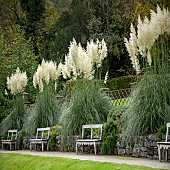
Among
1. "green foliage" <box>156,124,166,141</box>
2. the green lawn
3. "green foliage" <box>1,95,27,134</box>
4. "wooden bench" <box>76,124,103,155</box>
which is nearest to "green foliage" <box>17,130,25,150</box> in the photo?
"green foliage" <box>1,95,27,134</box>

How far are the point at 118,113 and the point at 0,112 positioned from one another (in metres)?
3.58

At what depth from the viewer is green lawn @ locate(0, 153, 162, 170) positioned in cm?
327

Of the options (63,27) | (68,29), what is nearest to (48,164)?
(68,29)

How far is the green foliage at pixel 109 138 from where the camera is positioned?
422cm

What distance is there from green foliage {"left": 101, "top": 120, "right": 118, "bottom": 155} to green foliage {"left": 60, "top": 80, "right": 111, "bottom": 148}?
0.47 meters

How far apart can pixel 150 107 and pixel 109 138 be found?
0.70 metres

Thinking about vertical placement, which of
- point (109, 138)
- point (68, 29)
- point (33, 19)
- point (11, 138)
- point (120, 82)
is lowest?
point (11, 138)

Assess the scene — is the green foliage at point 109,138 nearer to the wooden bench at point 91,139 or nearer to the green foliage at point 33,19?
the wooden bench at point 91,139

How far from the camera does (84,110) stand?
473cm

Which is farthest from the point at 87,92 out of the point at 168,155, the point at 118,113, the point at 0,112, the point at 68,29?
the point at 68,29

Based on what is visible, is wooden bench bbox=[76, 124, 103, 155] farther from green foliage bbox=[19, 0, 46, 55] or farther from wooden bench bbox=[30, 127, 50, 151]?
green foliage bbox=[19, 0, 46, 55]

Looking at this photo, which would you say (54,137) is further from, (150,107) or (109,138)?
(150,107)

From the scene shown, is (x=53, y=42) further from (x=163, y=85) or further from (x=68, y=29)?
(x=163, y=85)

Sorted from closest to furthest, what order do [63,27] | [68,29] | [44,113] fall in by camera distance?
[44,113] < [68,29] < [63,27]
